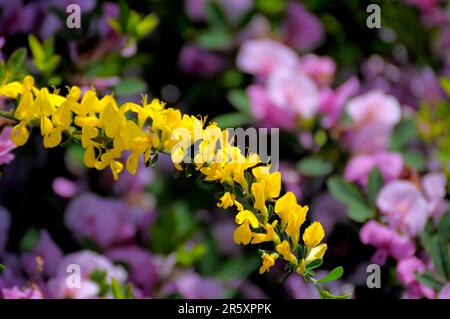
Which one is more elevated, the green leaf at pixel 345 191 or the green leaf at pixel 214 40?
the green leaf at pixel 214 40

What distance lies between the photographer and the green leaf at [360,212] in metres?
0.99

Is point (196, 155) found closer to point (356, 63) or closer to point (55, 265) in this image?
point (55, 265)

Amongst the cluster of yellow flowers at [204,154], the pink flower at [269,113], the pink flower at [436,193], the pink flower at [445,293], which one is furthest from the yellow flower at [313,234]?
the pink flower at [269,113]

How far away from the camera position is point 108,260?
1066 mm

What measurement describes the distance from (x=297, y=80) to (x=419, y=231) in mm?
292

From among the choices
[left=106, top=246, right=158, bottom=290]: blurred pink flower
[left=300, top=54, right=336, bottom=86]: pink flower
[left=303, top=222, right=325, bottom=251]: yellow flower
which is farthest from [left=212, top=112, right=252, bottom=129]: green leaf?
[left=303, top=222, right=325, bottom=251]: yellow flower

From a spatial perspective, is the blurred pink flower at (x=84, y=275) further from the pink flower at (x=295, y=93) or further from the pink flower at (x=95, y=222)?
the pink flower at (x=295, y=93)

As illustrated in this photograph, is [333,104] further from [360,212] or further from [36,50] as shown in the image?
[36,50]

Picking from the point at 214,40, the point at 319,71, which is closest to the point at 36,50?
the point at 214,40

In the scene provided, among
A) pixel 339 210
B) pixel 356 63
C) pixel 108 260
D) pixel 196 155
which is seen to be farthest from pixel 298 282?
pixel 356 63

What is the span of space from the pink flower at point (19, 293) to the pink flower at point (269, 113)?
0.42m

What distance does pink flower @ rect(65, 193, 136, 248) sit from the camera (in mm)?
1104

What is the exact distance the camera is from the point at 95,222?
3.63 ft
